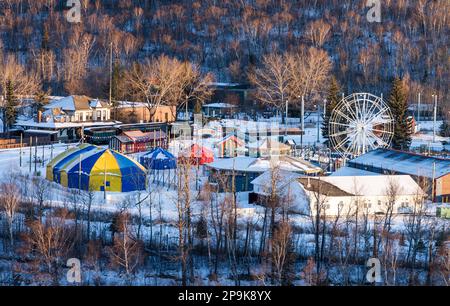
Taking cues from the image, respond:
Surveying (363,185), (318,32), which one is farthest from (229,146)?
(318,32)

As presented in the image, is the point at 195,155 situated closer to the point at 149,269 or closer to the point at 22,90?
the point at 149,269

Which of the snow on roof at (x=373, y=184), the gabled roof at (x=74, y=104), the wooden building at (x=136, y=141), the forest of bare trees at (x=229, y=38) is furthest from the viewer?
the forest of bare trees at (x=229, y=38)

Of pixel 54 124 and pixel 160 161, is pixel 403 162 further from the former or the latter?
pixel 54 124

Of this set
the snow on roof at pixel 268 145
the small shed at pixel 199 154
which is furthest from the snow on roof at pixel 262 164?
the snow on roof at pixel 268 145

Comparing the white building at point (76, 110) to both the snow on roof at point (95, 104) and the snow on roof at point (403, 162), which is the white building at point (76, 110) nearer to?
the snow on roof at point (95, 104)

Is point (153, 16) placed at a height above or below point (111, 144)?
above

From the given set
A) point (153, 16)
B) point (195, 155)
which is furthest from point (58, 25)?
A: point (195, 155)

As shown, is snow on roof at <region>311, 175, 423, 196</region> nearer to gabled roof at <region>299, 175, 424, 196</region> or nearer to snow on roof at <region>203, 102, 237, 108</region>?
gabled roof at <region>299, 175, 424, 196</region>
